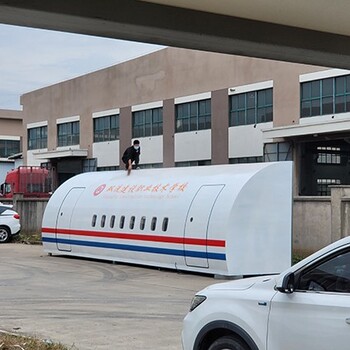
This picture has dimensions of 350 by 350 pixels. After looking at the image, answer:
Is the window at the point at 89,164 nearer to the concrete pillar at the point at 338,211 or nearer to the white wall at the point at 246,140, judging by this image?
the white wall at the point at 246,140

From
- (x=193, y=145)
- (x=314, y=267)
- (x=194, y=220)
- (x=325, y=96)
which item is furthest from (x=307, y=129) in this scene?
(x=314, y=267)

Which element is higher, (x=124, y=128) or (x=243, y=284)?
(x=124, y=128)

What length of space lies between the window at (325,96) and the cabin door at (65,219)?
57.1ft

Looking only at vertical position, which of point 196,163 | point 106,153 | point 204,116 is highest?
point 204,116

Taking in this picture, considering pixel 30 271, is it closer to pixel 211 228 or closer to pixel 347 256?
pixel 211 228

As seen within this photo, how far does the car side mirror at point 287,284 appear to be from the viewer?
5.68 meters

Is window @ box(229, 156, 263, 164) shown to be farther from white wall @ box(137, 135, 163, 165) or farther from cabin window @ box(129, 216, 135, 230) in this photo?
cabin window @ box(129, 216, 135, 230)

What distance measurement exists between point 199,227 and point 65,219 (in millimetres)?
6472

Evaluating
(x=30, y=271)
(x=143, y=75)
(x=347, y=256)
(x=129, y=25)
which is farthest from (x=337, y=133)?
(x=347, y=256)

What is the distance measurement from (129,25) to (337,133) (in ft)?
93.3

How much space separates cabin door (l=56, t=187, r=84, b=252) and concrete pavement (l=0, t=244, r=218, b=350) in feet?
2.73

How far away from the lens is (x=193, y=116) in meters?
45.4

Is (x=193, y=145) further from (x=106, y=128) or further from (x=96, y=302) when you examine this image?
(x=96, y=302)

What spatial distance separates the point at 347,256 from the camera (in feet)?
18.2
